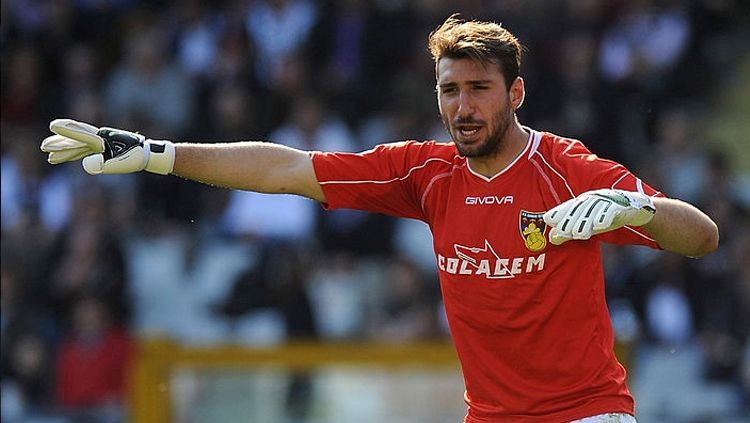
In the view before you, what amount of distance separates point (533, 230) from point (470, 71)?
659 mm

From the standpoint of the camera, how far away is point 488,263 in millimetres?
5355

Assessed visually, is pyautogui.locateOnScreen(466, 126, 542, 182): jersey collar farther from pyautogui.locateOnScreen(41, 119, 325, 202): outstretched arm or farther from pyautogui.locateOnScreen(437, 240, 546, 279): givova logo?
pyautogui.locateOnScreen(41, 119, 325, 202): outstretched arm

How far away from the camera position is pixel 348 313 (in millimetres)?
12125

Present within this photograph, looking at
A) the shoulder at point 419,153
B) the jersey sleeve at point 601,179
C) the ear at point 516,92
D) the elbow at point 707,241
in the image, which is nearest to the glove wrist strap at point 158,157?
the shoulder at point 419,153

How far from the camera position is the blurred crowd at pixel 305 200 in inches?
448

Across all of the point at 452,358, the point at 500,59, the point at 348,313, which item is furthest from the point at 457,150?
the point at 348,313

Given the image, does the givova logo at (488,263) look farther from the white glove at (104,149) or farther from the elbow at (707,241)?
the white glove at (104,149)

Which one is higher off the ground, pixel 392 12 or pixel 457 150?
pixel 392 12

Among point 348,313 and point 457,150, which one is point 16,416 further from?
point 457,150

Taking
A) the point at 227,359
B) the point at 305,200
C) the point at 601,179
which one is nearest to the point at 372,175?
the point at 601,179

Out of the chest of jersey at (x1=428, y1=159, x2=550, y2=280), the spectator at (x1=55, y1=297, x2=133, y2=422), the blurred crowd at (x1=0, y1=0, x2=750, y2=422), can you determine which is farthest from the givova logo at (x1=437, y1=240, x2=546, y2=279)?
the spectator at (x1=55, y1=297, x2=133, y2=422)

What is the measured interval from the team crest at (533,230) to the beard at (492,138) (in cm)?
29

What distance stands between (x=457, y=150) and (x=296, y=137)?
7078mm

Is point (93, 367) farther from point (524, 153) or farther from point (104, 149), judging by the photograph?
point (524, 153)
